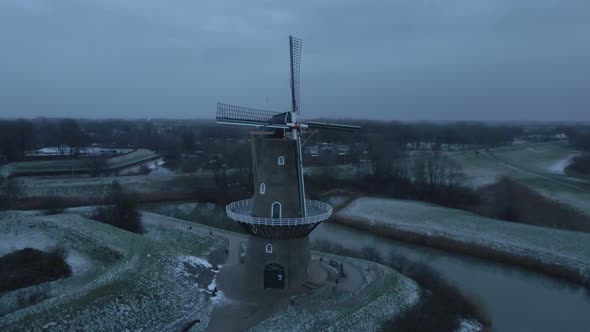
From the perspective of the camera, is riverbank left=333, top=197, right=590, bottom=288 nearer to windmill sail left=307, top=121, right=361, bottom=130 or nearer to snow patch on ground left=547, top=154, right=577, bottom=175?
windmill sail left=307, top=121, right=361, bottom=130

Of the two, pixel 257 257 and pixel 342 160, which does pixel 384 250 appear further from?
pixel 342 160

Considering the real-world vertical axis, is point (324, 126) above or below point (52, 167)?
above

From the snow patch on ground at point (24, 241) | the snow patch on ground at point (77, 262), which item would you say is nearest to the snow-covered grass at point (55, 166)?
the snow patch on ground at point (24, 241)

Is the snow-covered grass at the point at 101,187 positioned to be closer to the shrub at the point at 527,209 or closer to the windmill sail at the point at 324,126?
the windmill sail at the point at 324,126

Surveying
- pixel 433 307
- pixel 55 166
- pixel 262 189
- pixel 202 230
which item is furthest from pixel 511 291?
pixel 55 166

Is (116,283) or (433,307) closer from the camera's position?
(116,283)

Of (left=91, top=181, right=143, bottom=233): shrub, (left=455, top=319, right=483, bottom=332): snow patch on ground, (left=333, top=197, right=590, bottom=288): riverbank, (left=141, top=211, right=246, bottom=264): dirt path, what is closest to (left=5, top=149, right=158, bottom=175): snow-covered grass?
(left=91, top=181, right=143, bottom=233): shrub

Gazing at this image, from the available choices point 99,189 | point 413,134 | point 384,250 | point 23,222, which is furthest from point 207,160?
point 413,134

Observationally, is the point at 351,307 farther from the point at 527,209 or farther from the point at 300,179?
the point at 527,209
